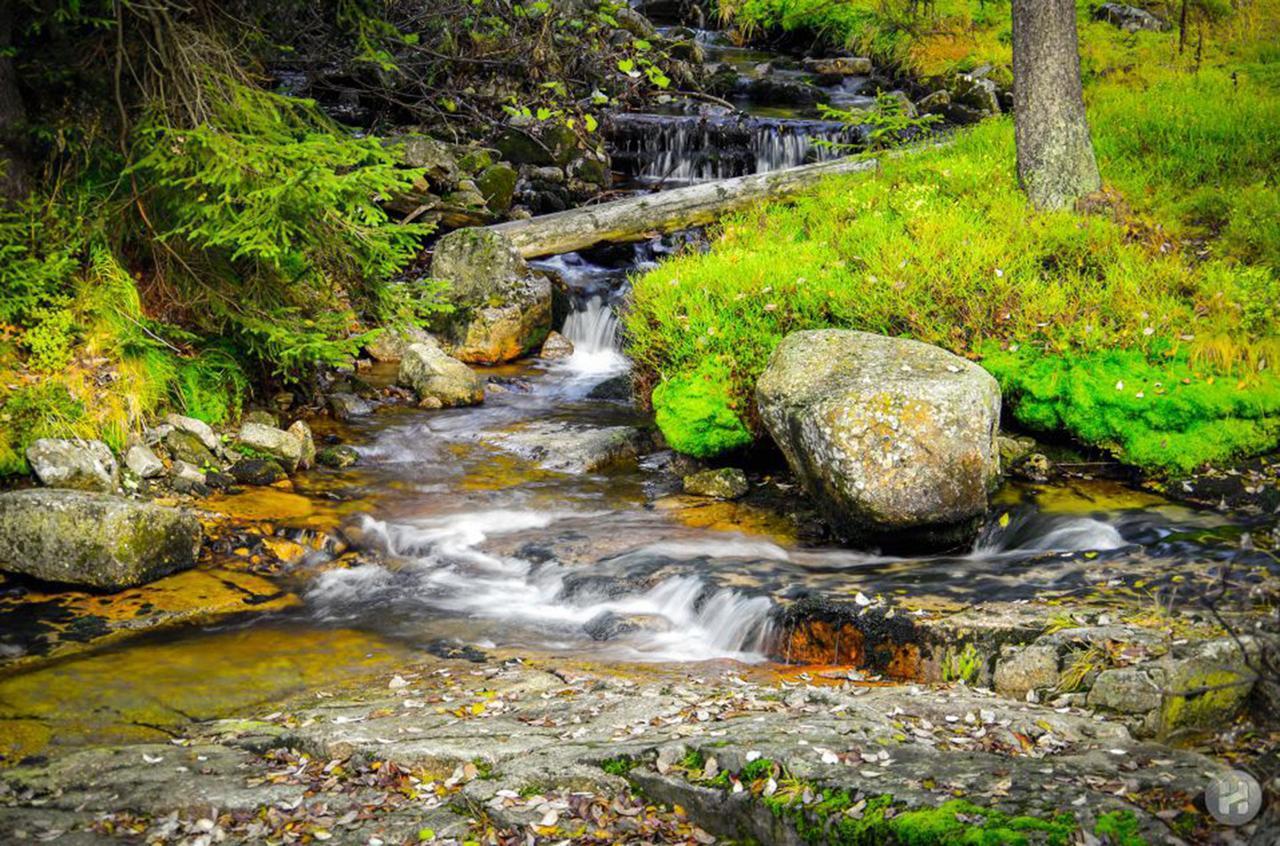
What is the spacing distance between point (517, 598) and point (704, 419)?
2.66 meters

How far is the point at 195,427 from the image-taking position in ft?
29.5

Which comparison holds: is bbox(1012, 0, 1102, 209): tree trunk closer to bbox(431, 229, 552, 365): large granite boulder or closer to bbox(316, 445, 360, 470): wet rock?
bbox(431, 229, 552, 365): large granite boulder

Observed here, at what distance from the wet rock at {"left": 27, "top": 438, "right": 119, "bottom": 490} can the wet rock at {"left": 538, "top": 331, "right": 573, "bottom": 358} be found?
6293mm

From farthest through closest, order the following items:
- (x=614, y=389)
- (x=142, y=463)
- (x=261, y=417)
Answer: (x=614, y=389) < (x=261, y=417) < (x=142, y=463)

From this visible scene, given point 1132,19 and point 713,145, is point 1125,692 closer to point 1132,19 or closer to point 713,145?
point 713,145

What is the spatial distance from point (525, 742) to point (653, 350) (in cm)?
593

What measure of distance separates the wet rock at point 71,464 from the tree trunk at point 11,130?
7.33ft

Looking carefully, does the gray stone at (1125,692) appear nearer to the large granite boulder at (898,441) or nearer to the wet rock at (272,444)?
the large granite boulder at (898,441)

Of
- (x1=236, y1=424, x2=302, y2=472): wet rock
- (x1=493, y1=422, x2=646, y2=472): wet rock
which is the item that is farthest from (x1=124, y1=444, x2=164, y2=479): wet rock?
(x1=493, y1=422, x2=646, y2=472): wet rock

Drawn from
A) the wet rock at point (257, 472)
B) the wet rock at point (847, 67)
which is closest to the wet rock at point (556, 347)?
the wet rock at point (257, 472)

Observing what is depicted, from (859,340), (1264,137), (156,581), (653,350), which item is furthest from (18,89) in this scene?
(1264,137)

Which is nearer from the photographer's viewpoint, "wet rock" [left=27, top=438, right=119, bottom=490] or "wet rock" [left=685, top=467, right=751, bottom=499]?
"wet rock" [left=27, top=438, right=119, bottom=490]

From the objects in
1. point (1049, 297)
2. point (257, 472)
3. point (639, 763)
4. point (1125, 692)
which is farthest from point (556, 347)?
point (639, 763)

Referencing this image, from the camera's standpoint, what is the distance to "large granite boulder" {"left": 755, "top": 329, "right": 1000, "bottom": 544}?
24.1ft
